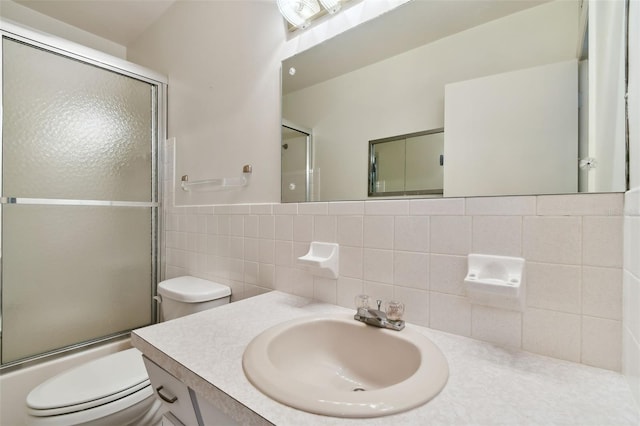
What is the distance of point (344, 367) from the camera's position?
793 millimetres

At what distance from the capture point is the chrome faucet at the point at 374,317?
0.75 metres

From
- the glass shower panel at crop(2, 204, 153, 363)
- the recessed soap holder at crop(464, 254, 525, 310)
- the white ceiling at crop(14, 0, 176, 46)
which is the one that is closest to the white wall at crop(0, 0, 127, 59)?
the white ceiling at crop(14, 0, 176, 46)

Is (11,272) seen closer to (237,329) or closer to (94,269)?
(94,269)

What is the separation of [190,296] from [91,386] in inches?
17.3

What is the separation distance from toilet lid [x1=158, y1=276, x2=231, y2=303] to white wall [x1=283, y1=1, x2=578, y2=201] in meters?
0.68

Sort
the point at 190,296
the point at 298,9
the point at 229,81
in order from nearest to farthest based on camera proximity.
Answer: the point at 298,9
the point at 190,296
the point at 229,81

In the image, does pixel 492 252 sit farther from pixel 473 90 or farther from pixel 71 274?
pixel 71 274

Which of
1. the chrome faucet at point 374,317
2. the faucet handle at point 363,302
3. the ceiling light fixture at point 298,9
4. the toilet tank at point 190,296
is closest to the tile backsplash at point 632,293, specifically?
the chrome faucet at point 374,317

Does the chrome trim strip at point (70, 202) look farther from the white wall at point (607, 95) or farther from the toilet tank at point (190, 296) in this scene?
the white wall at point (607, 95)

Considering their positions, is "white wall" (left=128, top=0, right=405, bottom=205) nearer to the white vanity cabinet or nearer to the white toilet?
the white toilet

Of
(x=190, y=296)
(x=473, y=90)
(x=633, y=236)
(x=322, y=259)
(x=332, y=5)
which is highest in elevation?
(x=332, y=5)

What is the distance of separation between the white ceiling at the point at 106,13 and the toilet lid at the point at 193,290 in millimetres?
1713

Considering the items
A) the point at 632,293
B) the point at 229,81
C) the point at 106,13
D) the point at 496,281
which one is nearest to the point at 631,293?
the point at 632,293

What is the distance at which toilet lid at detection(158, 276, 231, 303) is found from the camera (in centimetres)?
122
